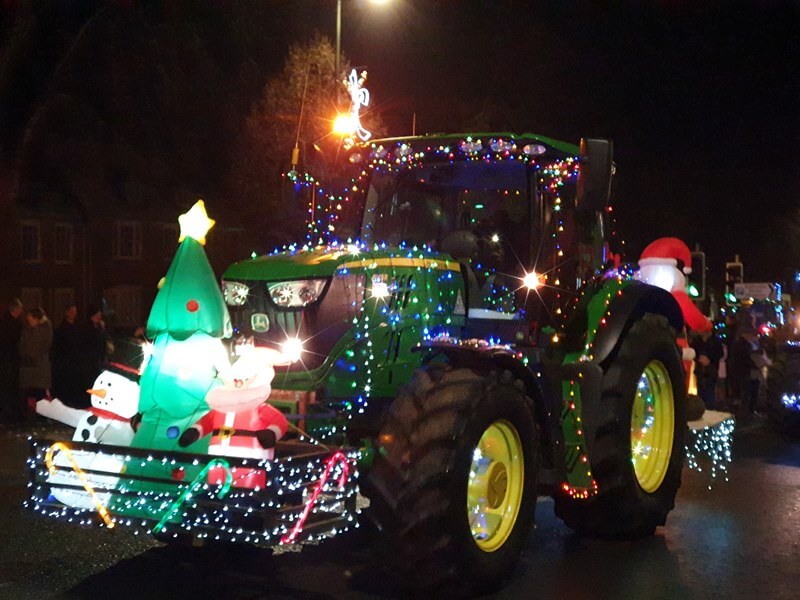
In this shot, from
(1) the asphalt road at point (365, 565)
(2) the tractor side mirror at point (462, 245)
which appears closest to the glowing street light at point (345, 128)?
(2) the tractor side mirror at point (462, 245)

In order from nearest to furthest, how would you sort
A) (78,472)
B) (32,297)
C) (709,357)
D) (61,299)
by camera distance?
(78,472) → (709,357) → (32,297) → (61,299)

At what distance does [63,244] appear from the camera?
46.0m

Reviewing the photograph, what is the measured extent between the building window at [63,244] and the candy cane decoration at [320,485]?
42.1m

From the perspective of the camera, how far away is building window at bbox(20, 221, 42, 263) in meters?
44.2

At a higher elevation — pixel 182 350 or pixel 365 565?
pixel 182 350

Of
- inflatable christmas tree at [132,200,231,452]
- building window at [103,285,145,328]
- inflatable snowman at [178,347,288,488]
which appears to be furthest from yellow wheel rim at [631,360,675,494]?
building window at [103,285,145,328]

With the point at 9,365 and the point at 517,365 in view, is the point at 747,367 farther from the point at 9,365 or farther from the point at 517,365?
the point at 517,365

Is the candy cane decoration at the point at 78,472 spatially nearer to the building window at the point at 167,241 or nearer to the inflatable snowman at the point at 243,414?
the inflatable snowman at the point at 243,414

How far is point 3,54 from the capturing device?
15336 millimetres

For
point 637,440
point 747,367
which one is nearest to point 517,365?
→ point 637,440

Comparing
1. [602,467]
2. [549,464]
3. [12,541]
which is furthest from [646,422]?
[12,541]

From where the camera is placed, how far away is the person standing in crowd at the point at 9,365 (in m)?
15.0

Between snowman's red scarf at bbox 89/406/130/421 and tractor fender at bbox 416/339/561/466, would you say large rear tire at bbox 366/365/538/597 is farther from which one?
snowman's red scarf at bbox 89/406/130/421

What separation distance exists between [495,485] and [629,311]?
80.8 inches
